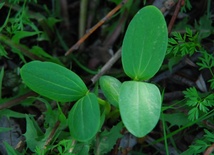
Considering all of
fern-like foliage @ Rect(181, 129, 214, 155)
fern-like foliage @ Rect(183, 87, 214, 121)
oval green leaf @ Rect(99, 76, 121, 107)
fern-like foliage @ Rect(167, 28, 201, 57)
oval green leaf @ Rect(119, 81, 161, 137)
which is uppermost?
oval green leaf @ Rect(119, 81, 161, 137)

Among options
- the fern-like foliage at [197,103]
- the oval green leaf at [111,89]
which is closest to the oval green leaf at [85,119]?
the oval green leaf at [111,89]

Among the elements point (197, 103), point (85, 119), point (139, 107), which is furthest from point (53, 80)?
point (197, 103)

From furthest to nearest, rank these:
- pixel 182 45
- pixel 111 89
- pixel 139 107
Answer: pixel 182 45 → pixel 111 89 → pixel 139 107

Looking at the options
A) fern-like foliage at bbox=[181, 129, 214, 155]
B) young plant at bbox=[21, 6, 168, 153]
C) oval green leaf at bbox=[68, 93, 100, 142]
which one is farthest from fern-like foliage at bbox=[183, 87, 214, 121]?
oval green leaf at bbox=[68, 93, 100, 142]

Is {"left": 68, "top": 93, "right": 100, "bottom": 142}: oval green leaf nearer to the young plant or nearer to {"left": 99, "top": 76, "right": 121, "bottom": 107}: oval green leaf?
the young plant

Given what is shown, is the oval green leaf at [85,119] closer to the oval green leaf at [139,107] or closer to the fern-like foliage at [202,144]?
the oval green leaf at [139,107]

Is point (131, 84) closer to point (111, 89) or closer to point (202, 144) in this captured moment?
point (111, 89)

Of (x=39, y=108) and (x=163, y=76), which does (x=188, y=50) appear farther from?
(x=39, y=108)
